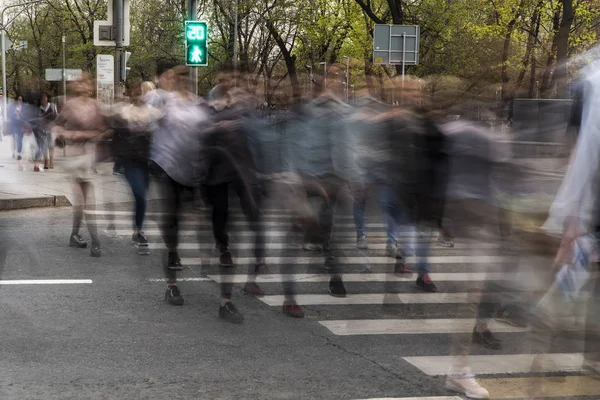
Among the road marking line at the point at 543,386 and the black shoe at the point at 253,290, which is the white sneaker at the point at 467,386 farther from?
the black shoe at the point at 253,290

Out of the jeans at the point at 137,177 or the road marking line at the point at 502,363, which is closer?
the road marking line at the point at 502,363

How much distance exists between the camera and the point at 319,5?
37906 millimetres

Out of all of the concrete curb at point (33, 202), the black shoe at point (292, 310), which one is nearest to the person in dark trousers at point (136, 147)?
the black shoe at point (292, 310)

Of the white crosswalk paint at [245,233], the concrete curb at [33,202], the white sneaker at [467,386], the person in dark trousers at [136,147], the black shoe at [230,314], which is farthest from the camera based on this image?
the concrete curb at [33,202]

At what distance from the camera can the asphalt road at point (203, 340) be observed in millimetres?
4672

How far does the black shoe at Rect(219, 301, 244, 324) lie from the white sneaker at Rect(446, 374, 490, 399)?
197 cm

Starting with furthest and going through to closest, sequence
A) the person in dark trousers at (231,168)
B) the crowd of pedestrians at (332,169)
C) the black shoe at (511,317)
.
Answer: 1. the person in dark trousers at (231,168)
2. the black shoe at (511,317)
3. the crowd of pedestrians at (332,169)

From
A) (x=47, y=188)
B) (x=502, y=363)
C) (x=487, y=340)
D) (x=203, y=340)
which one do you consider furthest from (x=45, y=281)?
(x=47, y=188)

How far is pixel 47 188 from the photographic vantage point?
14484 millimetres

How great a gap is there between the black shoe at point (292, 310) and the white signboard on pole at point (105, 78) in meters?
11.6

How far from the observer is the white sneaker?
15.0 ft

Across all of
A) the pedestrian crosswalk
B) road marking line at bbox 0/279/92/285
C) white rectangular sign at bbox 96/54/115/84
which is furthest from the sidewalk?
road marking line at bbox 0/279/92/285

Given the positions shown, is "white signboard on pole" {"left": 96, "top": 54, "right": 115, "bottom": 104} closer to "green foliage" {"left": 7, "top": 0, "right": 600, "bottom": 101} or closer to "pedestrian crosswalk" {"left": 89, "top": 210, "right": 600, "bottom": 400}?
"green foliage" {"left": 7, "top": 0, "right": 600, "bottom": 101}

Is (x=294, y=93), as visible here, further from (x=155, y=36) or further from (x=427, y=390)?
(x=155, y=36)
